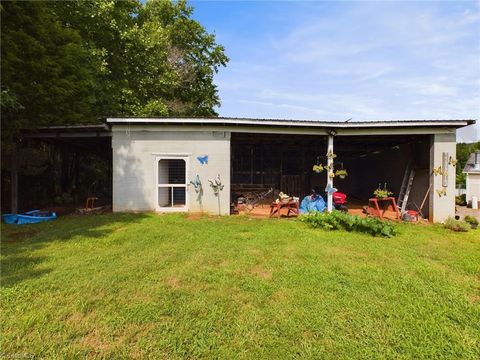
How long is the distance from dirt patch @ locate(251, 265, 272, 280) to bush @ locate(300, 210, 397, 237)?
3.44 meters

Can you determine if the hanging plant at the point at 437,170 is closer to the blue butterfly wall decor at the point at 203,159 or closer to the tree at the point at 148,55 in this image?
the blue butterfly wall decor at the point at 203,159

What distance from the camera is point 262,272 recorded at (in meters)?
4.39

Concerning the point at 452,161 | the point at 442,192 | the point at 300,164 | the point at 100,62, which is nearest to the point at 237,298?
the point at 442,192

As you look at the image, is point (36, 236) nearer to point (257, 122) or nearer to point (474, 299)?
point (257, 122)

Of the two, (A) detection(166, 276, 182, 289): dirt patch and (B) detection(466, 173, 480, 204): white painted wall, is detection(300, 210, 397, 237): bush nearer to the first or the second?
(A) detection(166, 276, 182, 289): dirt patch

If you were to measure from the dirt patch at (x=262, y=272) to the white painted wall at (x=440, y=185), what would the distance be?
7.40 meters

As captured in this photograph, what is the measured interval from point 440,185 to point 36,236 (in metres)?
11.4

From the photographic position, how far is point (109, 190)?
17.7m

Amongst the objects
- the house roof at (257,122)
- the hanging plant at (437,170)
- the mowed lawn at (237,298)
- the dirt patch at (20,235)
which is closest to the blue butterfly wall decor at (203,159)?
the house roof at (257,122)

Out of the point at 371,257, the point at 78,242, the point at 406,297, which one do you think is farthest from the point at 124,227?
the point at 406,297

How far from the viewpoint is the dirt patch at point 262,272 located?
4208mm

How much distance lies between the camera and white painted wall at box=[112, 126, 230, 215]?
937cm

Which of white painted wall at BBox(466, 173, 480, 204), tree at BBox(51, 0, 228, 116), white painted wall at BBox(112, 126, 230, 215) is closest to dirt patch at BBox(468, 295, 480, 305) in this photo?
white painted wall at BBox(112, 126, 230, 215)

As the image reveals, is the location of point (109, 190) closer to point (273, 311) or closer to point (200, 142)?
point (200, 142)
